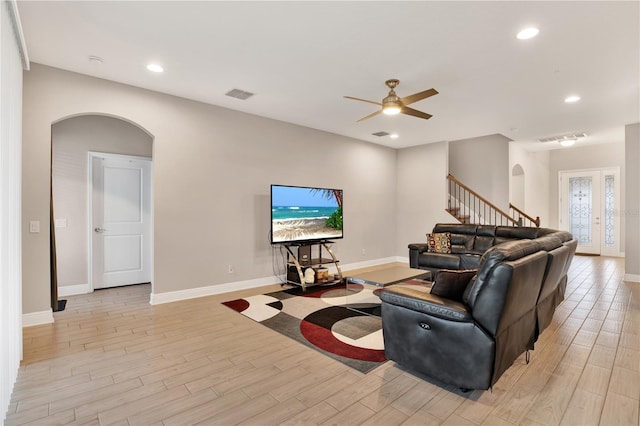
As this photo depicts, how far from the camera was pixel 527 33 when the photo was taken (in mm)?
2939

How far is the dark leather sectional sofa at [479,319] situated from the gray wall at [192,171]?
3.16 m

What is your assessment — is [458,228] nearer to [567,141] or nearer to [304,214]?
[304,214]

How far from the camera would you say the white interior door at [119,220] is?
5.16 meters

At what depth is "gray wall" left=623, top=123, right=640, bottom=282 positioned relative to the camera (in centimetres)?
573

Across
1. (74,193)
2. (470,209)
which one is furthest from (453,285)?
(470,209)

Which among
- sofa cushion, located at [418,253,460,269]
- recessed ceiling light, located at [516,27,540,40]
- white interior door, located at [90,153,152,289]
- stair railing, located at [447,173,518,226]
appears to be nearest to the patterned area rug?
sofa cushion, located at [418,253,460,269]

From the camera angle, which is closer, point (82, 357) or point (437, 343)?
point (437, 343)

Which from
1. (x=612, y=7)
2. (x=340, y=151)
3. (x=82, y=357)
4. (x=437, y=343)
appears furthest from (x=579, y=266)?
(x=82, y=357)

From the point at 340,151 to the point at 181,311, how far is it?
4248mm

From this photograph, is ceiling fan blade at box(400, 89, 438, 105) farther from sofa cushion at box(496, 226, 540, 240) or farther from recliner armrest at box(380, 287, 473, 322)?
sofa cushion at box(496, 226, 540, 240)

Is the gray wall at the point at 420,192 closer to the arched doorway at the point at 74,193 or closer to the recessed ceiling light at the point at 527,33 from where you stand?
the recessed ceiling light at the point at 527,33

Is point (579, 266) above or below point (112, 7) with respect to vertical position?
below

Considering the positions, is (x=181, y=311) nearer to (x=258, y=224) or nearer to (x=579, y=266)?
(x=258, y=224)

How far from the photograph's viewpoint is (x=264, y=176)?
5539mm
